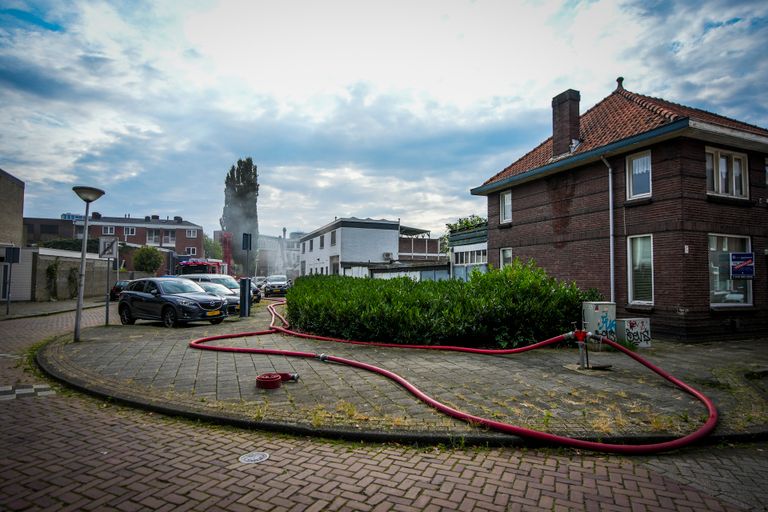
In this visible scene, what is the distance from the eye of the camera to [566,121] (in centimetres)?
1606

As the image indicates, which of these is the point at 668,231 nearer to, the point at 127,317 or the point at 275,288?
the point at 127,317

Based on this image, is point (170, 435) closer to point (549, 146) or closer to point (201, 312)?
point (201, 312)

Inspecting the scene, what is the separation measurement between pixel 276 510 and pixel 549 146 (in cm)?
1835

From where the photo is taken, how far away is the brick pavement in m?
3.16

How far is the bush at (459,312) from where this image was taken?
9.45 m

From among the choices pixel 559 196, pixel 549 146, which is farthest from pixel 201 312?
pixel 549 146

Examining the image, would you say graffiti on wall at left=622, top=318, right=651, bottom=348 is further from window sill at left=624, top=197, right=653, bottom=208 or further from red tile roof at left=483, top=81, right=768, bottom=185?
red tile roof at left=483, top=81, right=768, bottom=185

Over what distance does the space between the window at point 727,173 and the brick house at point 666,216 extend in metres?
0.03

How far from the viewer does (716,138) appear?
11.9 meters

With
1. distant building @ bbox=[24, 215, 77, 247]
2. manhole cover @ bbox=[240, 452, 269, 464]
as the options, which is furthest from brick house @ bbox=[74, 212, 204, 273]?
manhole cover @ bbox=[240, 452, 269, 464]

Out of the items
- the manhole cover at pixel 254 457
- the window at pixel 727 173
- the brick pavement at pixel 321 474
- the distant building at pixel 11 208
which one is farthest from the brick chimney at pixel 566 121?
the distant building at pixel 11 208

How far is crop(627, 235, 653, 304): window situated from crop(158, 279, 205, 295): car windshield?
14175 mm

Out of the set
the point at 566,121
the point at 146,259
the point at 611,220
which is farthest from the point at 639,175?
the point at 146,259

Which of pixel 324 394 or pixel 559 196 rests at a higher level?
pixel 559 196
